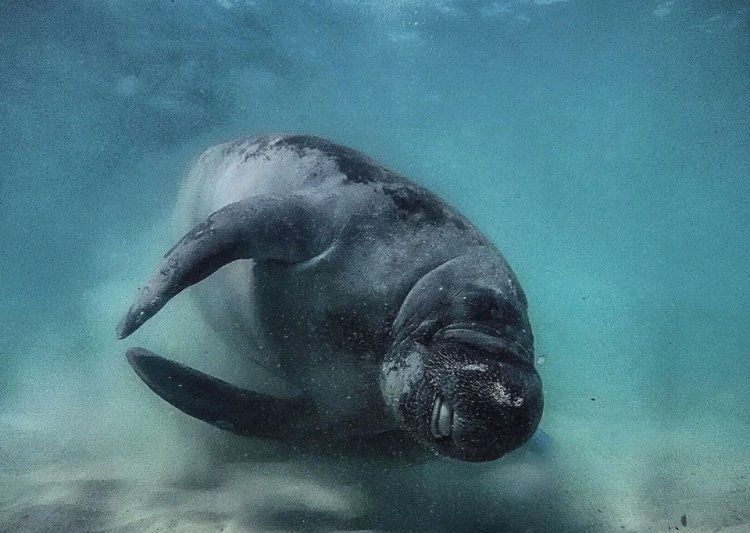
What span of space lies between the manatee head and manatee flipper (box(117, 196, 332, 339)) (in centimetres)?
153

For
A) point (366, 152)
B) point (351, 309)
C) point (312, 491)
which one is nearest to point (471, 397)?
point (351, 309)

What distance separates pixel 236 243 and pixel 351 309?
93 cm

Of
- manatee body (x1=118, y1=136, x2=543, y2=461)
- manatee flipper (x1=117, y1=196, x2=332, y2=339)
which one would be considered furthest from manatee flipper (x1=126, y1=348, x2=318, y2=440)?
manatee flipper (x1=117, y1=196, x2=332, y2=339)

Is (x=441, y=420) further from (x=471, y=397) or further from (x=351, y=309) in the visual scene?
(x=351, y=309)

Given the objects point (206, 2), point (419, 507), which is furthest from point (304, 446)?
point (206, 2)

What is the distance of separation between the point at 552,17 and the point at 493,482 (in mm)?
22822

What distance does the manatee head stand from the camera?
2.55 m

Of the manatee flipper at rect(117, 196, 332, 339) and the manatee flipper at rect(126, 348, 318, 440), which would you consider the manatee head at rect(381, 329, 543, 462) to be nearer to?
the manatee flipper at rect(117, 196, 332, 339)

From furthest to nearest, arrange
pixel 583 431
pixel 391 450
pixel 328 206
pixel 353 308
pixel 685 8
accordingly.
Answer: pixel 685 8 → pixel 583 431 → pixel 391 450 → pixel 328 206 → pixel 353 308

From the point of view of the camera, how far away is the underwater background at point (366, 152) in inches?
186

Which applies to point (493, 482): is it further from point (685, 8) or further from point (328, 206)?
point (685, 8)

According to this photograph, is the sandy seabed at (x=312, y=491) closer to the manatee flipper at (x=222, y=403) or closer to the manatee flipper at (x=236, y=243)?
the manatee flipper at (x=222, y=403)

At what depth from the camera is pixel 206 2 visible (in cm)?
1678

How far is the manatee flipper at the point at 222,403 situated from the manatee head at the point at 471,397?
5.57 ft
